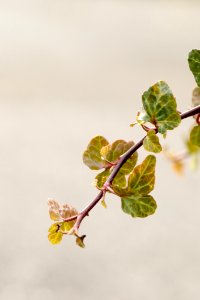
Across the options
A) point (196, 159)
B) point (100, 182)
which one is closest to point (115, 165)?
point (100, 182)

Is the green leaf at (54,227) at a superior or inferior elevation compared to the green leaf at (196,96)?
inferior

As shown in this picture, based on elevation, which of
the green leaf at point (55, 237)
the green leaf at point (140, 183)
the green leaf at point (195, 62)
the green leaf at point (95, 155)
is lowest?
the green leaf at point (55, 237)

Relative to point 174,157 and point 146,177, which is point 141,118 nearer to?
point 146,177

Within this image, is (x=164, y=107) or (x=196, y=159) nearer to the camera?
(x=164, y=107)
